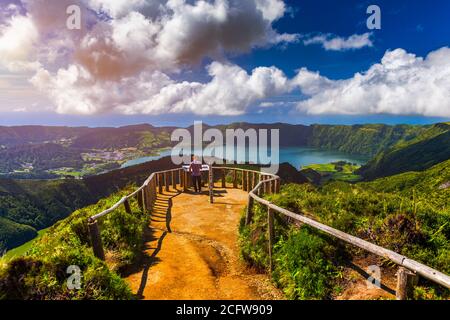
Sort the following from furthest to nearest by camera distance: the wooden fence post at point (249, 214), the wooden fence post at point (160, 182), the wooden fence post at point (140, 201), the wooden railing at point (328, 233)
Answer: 1. the wooden fence post at point (160, 182)
2. the wooden fence post at point (140, 201)
3. the wooden fence post at point (249, 214)
4. the wooden railing at point (328, 233)

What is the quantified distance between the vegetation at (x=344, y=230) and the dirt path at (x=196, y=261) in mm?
652

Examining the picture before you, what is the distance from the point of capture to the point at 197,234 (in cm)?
1041

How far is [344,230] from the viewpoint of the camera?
6.19 metres

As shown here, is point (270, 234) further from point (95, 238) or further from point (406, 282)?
point (95, 238)

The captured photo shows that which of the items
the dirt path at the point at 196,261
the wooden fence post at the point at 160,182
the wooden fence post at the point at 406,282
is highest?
the wooden fence post at the point at 406,282

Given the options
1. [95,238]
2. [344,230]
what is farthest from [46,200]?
[344,230]

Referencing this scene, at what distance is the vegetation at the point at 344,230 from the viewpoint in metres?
5.16

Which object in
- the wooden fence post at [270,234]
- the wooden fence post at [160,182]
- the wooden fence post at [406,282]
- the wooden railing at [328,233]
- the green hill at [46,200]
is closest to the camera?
the wooden railing at [328,233]

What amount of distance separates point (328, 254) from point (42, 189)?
622ft

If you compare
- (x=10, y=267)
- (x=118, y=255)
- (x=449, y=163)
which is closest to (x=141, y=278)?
(x=118, y=255)

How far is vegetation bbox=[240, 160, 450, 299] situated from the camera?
16.9ft

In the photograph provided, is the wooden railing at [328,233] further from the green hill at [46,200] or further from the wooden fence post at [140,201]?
the green hill at [46,200]

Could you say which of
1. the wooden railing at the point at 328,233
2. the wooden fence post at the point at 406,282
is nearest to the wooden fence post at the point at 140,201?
the wooden railing at the point at 328,233
